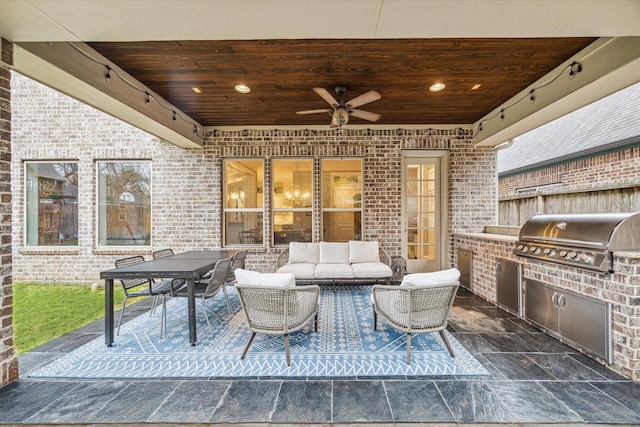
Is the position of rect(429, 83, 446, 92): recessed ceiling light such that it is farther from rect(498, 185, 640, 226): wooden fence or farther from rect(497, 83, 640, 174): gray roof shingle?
rect(497, 83, 640, 174): gray roof shingle

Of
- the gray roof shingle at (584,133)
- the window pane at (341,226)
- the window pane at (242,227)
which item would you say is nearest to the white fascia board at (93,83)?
the window pane at (242,227)

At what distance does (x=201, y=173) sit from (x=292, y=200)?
74.5 inches

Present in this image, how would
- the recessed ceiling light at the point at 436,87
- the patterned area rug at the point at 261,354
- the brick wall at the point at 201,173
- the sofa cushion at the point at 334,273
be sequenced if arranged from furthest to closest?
the brick wall at the point at 201,173
the sofa cushion at the point at 334,273
the recessed ceiling light at the point at 436,87
the patterned area rug at the point at 261,354

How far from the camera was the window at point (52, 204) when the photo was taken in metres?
5.38

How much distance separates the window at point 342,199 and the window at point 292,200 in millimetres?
324

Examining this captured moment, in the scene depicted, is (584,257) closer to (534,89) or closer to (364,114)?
(534,89)

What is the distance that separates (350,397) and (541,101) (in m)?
4.19

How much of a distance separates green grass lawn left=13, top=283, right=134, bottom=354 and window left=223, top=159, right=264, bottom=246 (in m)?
2.07

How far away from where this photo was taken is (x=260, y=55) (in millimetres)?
2957

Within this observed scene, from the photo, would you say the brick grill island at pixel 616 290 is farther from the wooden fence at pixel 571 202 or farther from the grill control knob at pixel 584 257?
the wooden fence at pixel 571 202

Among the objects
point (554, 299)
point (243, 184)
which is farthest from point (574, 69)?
point (243, 184)

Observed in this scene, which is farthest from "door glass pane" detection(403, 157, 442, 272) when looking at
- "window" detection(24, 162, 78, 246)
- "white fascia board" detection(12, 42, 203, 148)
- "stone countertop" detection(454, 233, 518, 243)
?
"window" detection(24, 162, 78, 246)

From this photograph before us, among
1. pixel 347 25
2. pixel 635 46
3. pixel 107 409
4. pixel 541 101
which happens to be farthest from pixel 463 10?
pixel 107 409

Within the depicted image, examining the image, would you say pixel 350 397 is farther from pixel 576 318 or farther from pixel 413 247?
pixel 413 247
